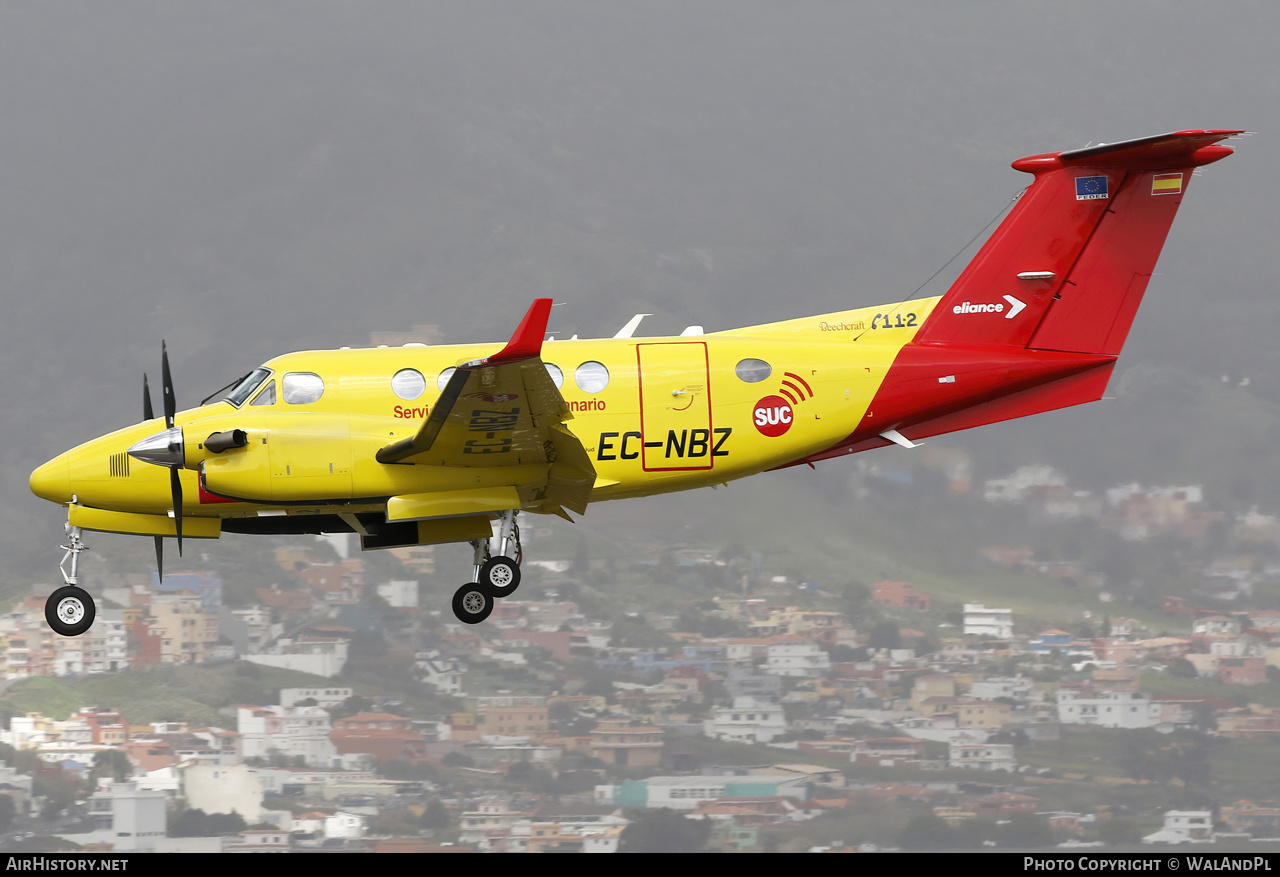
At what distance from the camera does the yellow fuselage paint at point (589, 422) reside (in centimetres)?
2314

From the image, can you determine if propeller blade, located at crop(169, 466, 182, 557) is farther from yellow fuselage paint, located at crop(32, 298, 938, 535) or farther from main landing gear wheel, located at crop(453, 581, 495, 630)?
main landing gear wheel, located at crop(453, 581, 495, 630)

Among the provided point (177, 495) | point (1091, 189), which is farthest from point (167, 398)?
point (1091, 189)

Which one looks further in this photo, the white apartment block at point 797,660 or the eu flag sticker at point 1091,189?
the white apartment block at point 797,660

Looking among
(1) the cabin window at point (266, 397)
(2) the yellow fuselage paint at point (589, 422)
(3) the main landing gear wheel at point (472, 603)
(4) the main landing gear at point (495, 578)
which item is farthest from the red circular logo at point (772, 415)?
(1) the cabin window at point (266, 397)

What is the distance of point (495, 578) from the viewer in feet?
79.1

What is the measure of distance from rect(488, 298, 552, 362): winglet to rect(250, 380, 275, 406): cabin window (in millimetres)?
5535

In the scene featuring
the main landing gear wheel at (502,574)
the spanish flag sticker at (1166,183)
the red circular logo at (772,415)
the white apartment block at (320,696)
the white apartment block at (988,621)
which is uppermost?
the spanish flag sticker at (1166,183)

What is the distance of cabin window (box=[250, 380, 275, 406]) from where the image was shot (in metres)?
23.9

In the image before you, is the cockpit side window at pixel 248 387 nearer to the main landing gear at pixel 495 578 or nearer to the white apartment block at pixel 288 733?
the main landing gear at pixel 495 578

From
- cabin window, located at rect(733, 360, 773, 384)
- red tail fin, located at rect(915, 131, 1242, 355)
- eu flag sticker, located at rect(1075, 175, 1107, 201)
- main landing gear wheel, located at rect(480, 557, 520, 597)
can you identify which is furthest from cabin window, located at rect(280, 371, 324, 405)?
eu flag sticker, located at rect(1075, 175, 1107, 201)

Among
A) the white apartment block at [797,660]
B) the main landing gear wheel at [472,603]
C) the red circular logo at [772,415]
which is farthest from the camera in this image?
the white apartment block at [797,660]

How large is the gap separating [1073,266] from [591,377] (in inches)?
365

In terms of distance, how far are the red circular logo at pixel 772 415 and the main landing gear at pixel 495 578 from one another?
15.0 ft
